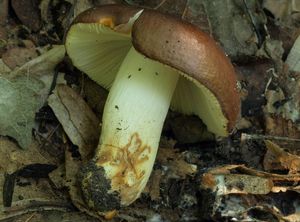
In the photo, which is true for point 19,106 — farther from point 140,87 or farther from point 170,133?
point 170,133

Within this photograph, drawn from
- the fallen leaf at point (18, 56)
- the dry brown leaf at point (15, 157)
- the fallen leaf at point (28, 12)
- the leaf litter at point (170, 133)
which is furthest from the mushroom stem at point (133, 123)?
the fallen leaf at point (28, 12)

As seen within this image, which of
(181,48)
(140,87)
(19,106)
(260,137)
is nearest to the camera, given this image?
(181,48)

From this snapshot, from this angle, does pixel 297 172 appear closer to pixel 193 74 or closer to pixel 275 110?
pixel 275 110

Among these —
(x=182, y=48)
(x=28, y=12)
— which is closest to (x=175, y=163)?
(x=182, y=48)

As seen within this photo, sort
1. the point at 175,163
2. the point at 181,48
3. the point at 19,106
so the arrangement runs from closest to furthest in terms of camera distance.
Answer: the point at 181,48, the point at 19,106, the point at 175,163

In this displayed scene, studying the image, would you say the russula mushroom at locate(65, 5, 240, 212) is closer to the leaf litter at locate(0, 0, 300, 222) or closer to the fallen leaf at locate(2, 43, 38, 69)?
the leaf litter at locate(0, 0, 300, 222)

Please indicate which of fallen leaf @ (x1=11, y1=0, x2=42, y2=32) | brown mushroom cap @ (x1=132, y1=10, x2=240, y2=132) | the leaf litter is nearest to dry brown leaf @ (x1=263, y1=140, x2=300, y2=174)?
the leaf litter

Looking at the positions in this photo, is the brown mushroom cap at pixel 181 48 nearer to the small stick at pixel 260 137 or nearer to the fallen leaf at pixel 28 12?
the small stick at pixel 260 137
